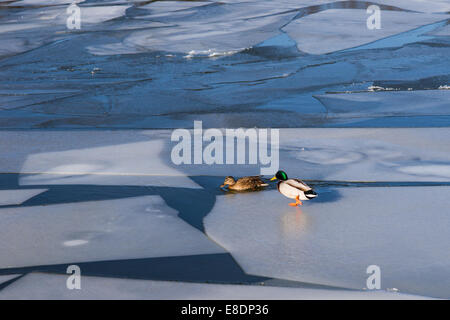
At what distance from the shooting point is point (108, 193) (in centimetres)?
388

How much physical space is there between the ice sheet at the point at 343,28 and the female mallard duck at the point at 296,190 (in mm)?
5704

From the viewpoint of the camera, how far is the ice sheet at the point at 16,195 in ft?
12.3

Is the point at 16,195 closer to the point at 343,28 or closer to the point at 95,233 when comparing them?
the point at 95,233

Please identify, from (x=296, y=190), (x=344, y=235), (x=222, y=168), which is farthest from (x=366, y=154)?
(x=344, y=235)

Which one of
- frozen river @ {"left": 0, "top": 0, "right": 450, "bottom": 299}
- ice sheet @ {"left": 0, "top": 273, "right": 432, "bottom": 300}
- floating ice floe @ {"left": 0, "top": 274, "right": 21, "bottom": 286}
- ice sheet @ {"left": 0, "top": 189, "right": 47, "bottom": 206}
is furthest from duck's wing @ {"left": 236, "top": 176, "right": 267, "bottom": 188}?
floating ice floe @ {"left": 0, "top": 274, "right": 21, "bottom": 286}

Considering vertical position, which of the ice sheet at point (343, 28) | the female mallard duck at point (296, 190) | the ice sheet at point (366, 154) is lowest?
the ice sheet at point (366, 154)

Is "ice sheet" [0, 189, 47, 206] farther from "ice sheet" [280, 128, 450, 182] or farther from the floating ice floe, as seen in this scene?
"ice sheet" [280, 128, 450, 182]

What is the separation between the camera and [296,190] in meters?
3.51

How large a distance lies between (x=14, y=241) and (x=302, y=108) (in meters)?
3.48

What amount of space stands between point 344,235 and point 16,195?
177 cm

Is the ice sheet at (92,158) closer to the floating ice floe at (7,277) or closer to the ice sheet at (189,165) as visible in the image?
the ice sheet at (189,165)

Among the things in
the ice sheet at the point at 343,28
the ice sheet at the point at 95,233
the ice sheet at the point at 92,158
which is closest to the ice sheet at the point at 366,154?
A: the ice sheet at the point at 92,158

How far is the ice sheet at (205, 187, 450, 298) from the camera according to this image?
277 cm
